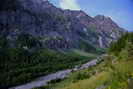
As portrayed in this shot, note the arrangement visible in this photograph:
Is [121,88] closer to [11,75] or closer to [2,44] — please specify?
[11,75]

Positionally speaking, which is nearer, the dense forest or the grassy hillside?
the grassy hillside

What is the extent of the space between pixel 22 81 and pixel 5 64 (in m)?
53.2

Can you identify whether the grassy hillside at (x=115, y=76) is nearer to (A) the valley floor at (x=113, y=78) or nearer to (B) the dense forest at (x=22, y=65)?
(A) the valley floor at (x=113, y=78)

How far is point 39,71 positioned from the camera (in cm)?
12812

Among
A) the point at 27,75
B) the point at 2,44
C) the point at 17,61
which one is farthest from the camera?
the point at 2,44

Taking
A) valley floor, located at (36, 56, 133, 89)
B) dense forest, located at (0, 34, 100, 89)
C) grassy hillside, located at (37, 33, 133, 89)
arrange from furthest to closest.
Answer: dense forest, located at (0, 34, 100, 89) → grassy hillside, located at (37, 33, 133, 89) → valley floor, located at (36, 56, 133, 89)

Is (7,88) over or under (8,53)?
under

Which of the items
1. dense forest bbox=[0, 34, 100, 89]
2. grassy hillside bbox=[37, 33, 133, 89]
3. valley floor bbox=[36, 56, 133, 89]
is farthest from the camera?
dense forest bbox=[0, 34, 100, 89]

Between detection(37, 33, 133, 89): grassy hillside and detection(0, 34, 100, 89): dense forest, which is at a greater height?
detection(37, 33, 133, 89): grassy hillside

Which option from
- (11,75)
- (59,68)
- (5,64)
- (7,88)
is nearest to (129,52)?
(7,88)

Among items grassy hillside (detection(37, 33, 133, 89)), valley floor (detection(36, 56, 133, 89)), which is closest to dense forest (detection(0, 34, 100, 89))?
grassy hillside (detection(37, 33, 133, 89))

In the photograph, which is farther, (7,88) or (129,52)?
(7,88)

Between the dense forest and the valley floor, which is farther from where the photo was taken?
the dense forest

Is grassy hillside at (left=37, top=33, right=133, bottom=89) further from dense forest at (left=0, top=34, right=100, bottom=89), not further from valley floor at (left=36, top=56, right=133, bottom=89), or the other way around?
dense forest at (left=0, top=34, right=100, bottom=89)
